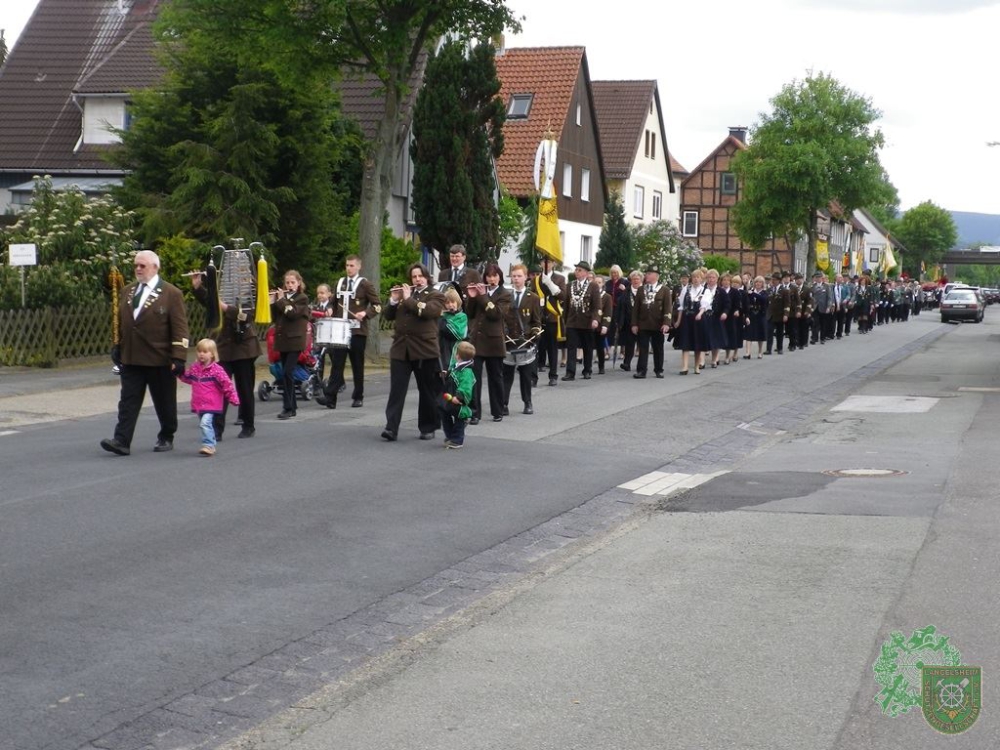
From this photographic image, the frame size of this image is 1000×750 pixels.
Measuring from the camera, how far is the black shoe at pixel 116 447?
1237 centimetres

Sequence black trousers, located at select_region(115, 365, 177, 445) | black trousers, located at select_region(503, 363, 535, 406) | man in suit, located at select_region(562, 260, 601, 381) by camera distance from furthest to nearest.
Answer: man in suit, located at select_region(562, 260, 601, 381)
black trousers, located at select_region(503, 363, 535, 406)
black trousers, located at select_region(115, 365, 177, 445)

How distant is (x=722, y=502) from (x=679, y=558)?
7.33 feet

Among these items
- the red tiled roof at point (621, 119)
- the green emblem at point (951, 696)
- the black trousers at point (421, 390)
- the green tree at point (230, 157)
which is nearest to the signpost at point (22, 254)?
the green tree at point (230, 157)

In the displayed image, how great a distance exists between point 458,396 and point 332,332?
3.34m

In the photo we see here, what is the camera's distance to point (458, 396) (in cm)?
1348

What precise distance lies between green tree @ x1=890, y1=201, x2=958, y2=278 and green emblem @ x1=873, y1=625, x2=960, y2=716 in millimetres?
155594

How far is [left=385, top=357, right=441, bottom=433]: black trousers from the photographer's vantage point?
13.9 m

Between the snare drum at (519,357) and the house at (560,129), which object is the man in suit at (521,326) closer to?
the snare drum at (519,357)

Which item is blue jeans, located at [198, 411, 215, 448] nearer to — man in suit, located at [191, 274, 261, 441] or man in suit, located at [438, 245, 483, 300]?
man in suit, located at [191, 274, 261, 441]

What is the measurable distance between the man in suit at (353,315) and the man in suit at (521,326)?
1.67 metres

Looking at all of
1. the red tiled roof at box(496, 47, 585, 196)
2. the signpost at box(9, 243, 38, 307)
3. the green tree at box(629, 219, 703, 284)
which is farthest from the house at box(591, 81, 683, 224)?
the signpost at box(9, 243, 38, 307)

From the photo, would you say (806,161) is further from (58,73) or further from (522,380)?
(522,380)

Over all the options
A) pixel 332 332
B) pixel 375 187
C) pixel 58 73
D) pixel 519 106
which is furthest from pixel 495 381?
pixel 519 106

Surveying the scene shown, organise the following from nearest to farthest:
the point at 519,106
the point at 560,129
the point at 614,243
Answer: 1. the point at 560,129
2. the point at 519,106
3. the point at 614,243
